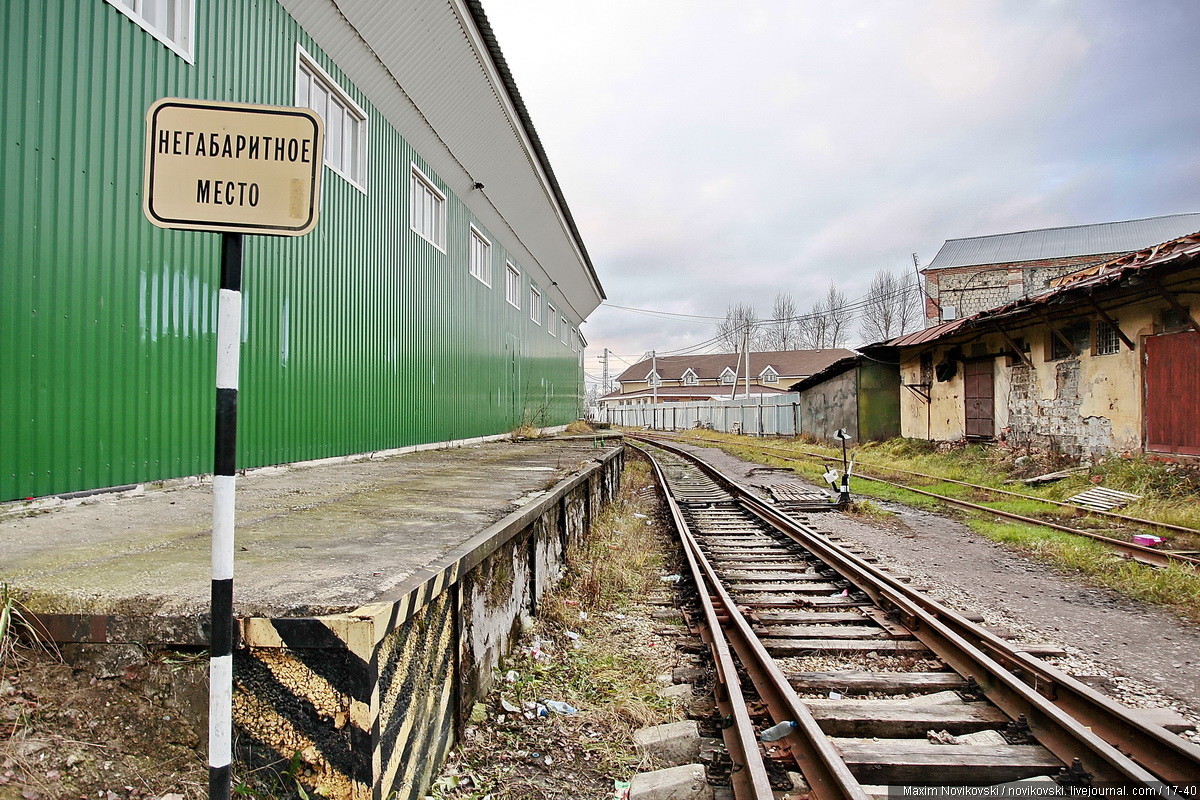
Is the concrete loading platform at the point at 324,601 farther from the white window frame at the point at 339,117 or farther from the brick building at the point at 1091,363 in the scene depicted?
the brick building at the point at 1091,363

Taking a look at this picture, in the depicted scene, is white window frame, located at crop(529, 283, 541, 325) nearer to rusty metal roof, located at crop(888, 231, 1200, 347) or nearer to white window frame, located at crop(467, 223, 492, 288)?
white window frame, located at crop(467, 223, 492, 288)

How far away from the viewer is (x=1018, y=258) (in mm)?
43250

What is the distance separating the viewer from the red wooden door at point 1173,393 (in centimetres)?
978

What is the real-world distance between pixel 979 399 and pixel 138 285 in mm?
17653

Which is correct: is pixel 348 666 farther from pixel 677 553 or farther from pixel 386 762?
pixel 677 553

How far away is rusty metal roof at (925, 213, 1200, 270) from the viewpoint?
43375mm

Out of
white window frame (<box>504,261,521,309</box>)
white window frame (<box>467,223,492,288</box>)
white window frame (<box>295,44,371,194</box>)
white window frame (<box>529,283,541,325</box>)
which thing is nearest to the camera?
white window frame (<box>295,44,371,194</box>)

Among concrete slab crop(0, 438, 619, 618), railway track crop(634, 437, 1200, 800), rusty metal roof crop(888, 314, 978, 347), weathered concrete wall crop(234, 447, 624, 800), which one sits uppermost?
rusty metal roof crop(888, 314, 978, 347)

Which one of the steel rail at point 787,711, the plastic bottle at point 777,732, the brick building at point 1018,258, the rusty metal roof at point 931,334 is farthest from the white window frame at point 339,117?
the brick building at point 1018,258

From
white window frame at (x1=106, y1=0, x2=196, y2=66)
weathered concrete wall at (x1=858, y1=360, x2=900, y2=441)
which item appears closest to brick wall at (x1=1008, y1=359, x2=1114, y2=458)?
weathered concrete wall at (x1=858, y1=360, x2=900, y2=441)

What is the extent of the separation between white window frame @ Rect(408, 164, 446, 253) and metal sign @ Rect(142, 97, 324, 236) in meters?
9.26

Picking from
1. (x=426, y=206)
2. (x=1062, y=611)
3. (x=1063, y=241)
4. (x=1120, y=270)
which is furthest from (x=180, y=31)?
(x=1063, y=241)

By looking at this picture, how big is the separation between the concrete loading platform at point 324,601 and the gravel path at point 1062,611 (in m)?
3.53

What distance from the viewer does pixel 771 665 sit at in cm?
357
